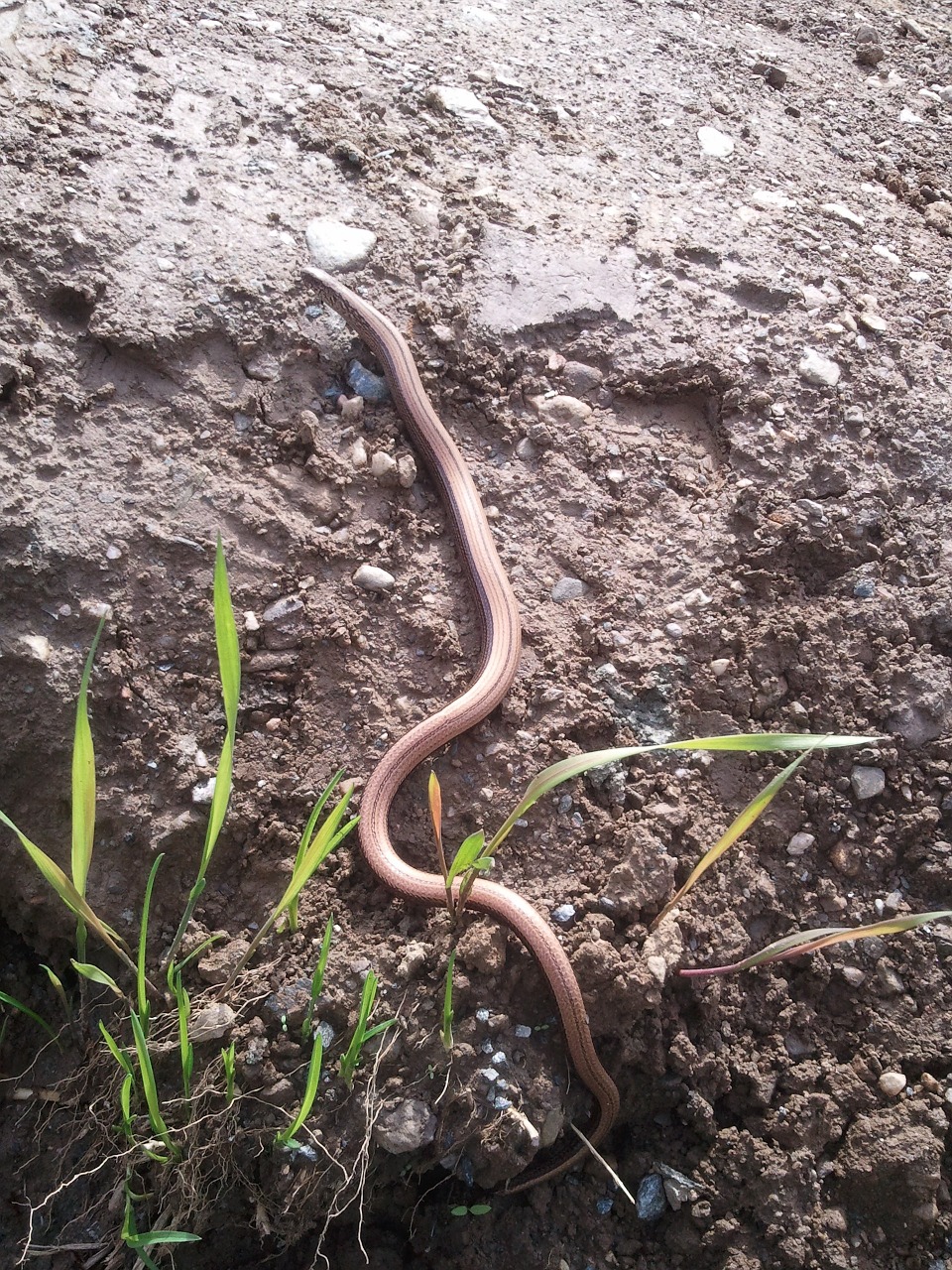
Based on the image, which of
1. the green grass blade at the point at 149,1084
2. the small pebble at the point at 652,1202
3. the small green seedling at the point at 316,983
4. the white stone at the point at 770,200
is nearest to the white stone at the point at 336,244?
the white stone at the point at 770,200

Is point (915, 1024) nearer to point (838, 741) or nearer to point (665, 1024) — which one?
point (665, 1024)

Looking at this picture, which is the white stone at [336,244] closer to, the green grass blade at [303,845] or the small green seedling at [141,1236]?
the green grass blade at [303,845]

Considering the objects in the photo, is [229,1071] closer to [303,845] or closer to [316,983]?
[316,983]

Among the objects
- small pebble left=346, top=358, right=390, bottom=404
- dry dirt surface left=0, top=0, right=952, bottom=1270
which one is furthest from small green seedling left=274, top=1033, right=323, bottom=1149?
small pebble left=346, top=358, right=390, bottom=404

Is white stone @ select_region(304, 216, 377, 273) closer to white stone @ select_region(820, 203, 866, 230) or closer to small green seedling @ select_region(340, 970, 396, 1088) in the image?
white stone @ select_region(820, 203, 866, 230)

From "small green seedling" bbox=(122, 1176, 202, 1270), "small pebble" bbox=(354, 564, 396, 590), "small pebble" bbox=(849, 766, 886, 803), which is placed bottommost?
"small green seedling" bbox=(122, 1176, 202, 1270)

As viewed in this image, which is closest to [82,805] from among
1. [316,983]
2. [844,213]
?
[316,983]
